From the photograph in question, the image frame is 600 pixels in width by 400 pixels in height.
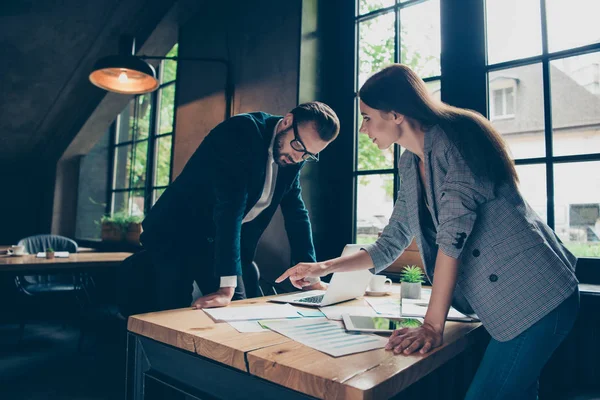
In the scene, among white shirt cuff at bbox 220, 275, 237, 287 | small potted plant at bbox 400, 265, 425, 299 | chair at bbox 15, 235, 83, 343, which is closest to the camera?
white shirt cuff at bbox 220, 275, 237, 287

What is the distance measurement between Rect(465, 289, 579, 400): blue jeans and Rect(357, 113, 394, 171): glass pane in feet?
5.64

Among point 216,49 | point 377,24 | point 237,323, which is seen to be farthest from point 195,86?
point 237,323

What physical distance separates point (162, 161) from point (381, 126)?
3876 mm

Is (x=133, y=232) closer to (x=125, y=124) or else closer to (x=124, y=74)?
(x=125, y=124)

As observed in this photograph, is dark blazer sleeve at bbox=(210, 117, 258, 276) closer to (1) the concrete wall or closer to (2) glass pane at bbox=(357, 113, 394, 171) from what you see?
(2) glass pane at bbox=(357, 113, 394, 171)

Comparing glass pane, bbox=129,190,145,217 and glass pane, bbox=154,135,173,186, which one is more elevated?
glass pane, bbox=154,135,173,186

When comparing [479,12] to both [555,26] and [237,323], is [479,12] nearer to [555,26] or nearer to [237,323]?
[555,26]

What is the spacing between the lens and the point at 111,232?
4.82 meters

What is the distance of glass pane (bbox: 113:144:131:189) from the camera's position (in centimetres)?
542

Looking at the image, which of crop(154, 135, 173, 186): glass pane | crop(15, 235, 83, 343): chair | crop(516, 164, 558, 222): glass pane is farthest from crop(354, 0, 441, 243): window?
crop(15, 235, 83, 343): chair

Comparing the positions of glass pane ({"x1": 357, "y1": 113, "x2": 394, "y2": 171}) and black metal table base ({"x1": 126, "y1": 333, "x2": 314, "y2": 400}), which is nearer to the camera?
black metal table base ({"x1": 126, "y1": 333, "x2": 314, "y2": 400})

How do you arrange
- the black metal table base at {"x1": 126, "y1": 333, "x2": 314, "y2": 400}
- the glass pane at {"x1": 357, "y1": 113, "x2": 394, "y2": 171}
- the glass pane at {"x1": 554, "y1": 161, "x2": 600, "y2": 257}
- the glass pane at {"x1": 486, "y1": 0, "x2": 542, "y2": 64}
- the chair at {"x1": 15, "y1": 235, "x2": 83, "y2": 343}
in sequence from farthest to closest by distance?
1. the chair at {"x1": 15, "y1": 235, "x2": 83, "y2": 343}
2. the glass pane at {"x1": 357, "y1": 113, "x2": 394, "y2": 171}
3. the glass pane at {"x1": 486, "y1": 0, "x2": 542, "y2": 64}
4. the glass pane at {"x1": 554, "y1": 161, "x2": 600, "y2": 257}
5. the black metal table base at {"x1": 126, "y1": 333, "x2": 314, "y2": 400}

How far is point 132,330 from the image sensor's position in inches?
49.1

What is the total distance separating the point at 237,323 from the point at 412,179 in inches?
28.3
